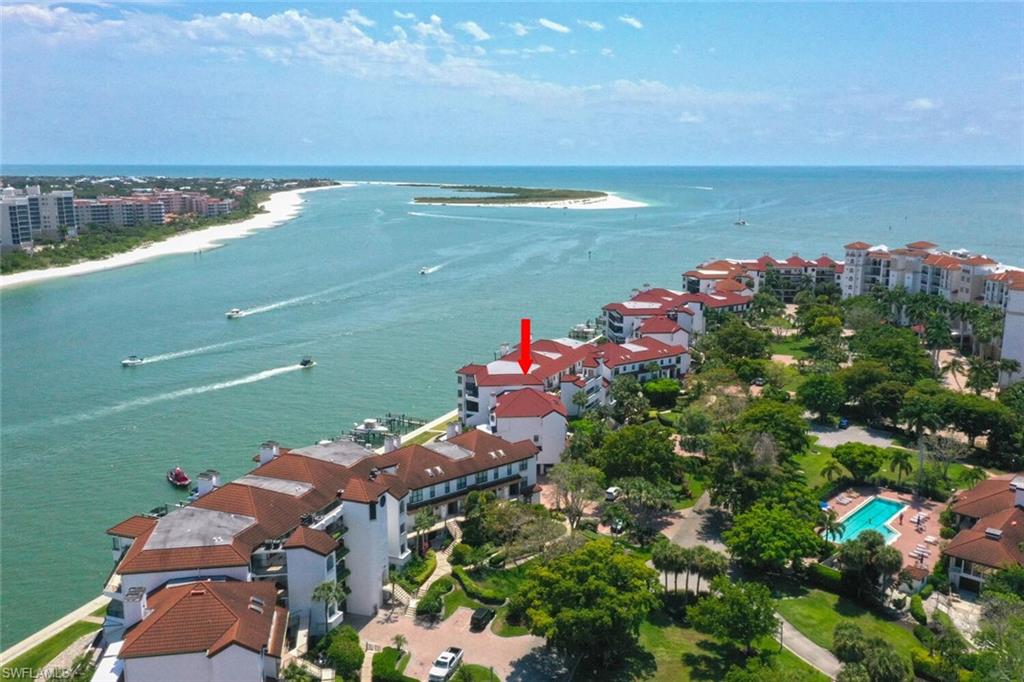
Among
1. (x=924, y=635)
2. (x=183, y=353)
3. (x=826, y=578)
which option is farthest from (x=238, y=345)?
(x=924, y=635)

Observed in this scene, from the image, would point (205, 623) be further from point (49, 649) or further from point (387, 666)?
point (49, 649)

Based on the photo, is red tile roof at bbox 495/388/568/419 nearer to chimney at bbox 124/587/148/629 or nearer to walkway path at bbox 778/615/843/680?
walkway path at bbox 778/615/843/680

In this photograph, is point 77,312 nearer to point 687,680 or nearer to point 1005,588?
point 687,680

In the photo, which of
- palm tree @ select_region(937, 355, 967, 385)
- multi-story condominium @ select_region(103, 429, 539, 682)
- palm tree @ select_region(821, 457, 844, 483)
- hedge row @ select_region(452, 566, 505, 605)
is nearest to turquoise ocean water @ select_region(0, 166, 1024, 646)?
multi-story condominium @ select_region(103, 429, 539, 682)

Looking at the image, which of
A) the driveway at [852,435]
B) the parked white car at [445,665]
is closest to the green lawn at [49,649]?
the parked white car at [445,665]

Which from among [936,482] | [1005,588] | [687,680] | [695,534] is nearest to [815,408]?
[936,482]

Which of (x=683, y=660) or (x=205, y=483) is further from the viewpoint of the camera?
(x=205, y=483)

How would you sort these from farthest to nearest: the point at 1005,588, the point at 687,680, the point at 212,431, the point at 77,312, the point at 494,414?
the point at 77,312
the point at 212,431
the point at 494,414
the point at 1005,588
the point at 687,680
